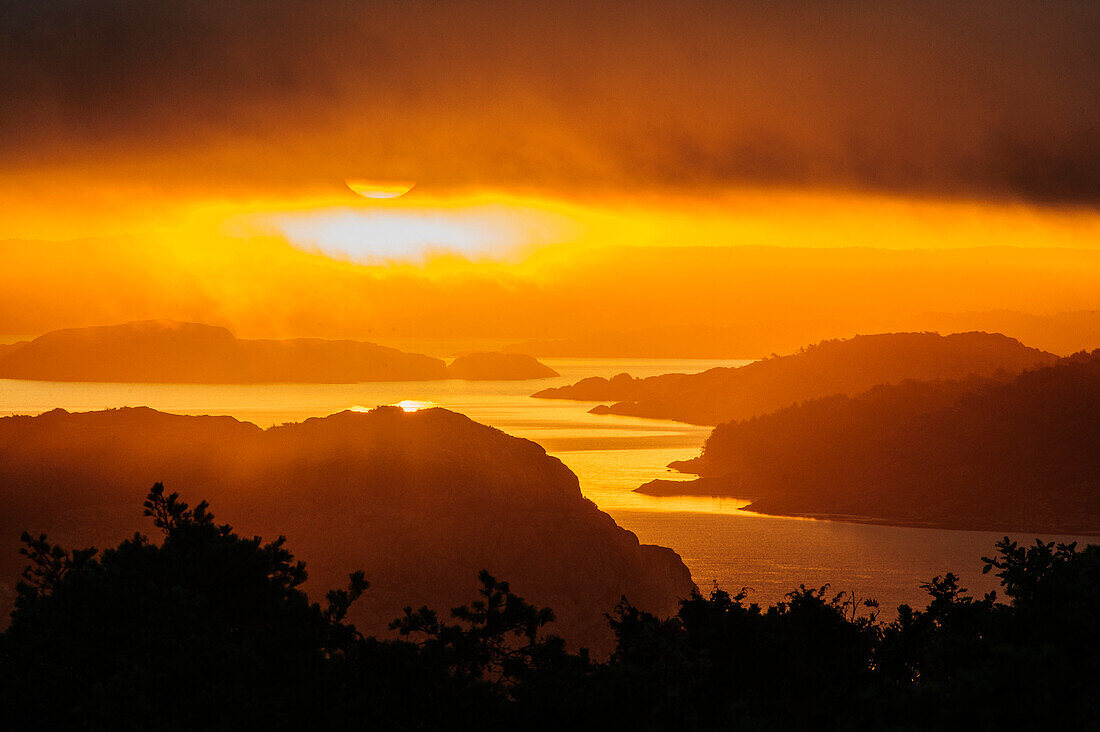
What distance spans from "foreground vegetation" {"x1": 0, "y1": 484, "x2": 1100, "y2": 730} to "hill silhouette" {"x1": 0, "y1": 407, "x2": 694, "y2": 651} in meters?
44.6

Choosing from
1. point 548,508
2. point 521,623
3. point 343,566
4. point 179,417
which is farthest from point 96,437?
point 521,623

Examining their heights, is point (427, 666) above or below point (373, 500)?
above

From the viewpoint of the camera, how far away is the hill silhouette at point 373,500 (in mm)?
80812

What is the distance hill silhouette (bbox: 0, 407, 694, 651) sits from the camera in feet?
265

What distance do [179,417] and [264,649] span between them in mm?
95658

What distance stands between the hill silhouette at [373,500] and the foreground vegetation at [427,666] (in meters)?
44.6

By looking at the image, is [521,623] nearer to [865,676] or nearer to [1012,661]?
[865,676]

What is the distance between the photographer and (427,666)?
22.6m

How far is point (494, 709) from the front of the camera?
2230cm

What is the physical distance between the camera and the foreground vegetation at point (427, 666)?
1839cm

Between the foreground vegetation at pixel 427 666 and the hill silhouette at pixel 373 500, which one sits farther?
the hill silhouette at pixel 373 500

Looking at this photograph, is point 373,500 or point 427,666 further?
point 373,500

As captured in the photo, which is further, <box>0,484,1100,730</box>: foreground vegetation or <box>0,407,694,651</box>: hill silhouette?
<box>0,407,694,651</box>: hill silhouette

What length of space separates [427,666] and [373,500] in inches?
2738
